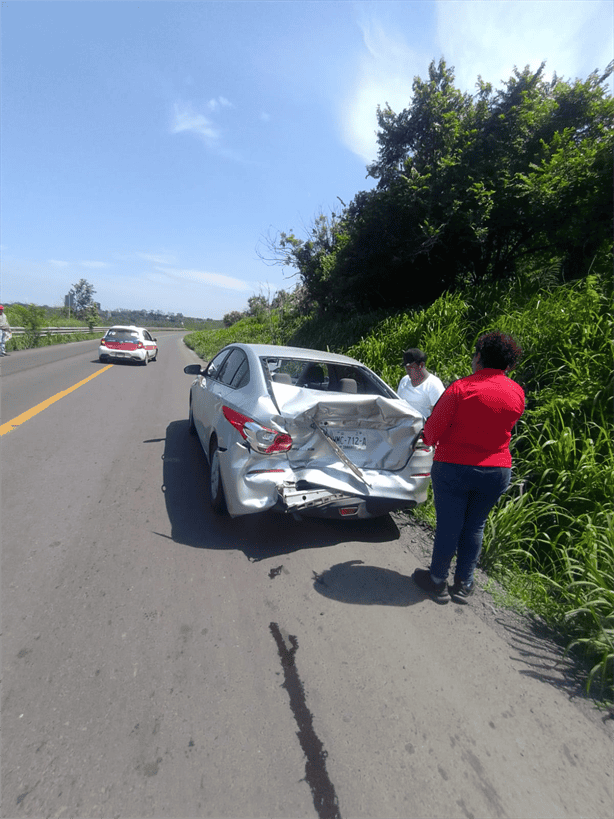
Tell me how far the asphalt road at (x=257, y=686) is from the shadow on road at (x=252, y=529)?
2cm

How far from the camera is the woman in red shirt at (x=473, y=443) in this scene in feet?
9.25

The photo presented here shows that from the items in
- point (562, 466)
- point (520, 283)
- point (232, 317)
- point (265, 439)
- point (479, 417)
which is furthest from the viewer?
point (232, 317)

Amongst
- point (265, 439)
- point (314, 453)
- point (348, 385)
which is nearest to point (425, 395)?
point (348, 385)

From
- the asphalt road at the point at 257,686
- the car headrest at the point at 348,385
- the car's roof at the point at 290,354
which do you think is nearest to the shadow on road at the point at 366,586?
the asphalt road at the point at 257,686

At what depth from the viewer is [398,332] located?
8750 millimetres

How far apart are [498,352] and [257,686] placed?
7.65ft

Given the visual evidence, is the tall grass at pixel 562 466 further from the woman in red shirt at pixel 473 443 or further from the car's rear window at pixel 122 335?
the car's rear window at pixel 122 335

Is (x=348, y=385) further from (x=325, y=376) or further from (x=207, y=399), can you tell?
(x=207, y=399)

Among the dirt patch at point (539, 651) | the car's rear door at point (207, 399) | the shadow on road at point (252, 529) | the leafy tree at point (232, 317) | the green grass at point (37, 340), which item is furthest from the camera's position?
the leafy tree at point (232, 317)

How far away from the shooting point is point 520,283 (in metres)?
8.30

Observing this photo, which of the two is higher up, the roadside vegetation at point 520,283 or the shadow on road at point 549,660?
the roadside vegetation at point 520,283

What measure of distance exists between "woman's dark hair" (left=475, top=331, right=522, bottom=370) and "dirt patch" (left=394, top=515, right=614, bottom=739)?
5.46 ft

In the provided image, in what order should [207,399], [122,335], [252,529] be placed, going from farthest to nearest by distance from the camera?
1. [122,335]
2. [207,399]
3. [252,529]

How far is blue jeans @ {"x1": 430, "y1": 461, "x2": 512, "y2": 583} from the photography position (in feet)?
9.50
